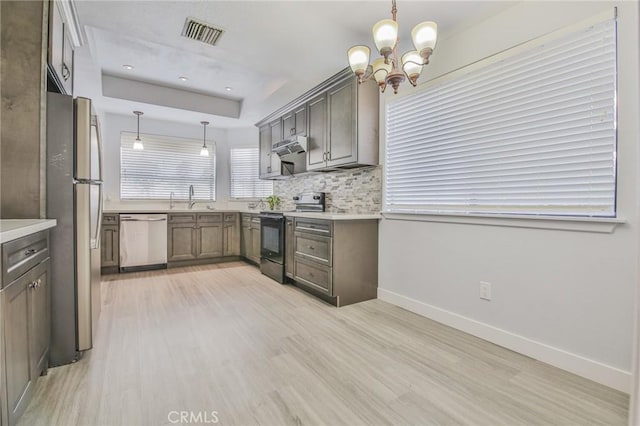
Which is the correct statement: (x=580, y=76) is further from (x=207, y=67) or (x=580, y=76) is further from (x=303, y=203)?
(x=207, y=67)

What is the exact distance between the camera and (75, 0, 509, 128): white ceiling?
230cm

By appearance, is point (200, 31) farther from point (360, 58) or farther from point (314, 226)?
point (314, 226)

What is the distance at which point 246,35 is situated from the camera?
268 cm

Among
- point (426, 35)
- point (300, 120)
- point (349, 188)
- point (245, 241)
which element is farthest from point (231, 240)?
point (426, 35)

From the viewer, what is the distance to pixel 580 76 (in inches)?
72.4

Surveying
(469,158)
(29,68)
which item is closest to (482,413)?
(469,158)

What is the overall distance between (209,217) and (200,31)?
3172 mm

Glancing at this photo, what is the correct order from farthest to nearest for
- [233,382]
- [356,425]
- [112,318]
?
[112,318] → [233,382] → [356,425]

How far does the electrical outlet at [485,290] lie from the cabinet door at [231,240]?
4123 mm

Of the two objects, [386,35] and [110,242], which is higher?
[386,35]

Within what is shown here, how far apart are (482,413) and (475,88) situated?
7.43ft

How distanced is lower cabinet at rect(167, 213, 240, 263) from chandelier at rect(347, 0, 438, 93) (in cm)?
399

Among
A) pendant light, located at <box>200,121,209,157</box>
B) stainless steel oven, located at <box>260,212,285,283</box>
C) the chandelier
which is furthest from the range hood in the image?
the chandelier

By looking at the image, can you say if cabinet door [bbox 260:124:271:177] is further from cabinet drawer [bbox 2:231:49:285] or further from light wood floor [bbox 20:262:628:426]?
cabinet drawer [bbox 2:231:49:285]
